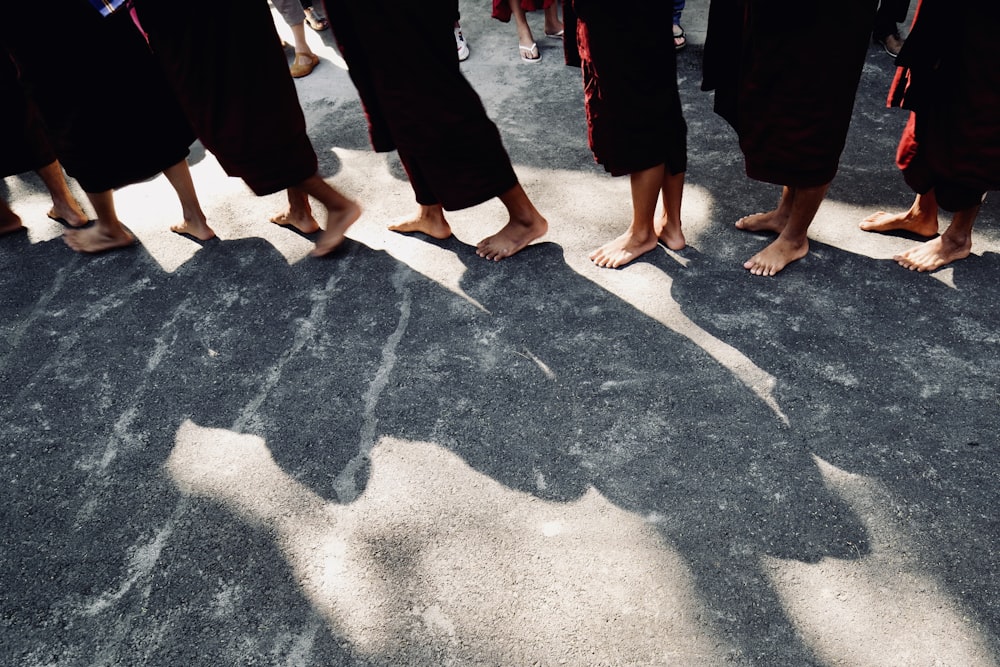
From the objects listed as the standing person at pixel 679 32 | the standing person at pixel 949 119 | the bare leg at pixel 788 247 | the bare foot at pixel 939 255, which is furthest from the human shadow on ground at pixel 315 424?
the standing person at pixel 679 32

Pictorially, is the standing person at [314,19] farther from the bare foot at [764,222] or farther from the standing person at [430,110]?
the bare foot at [764,222]

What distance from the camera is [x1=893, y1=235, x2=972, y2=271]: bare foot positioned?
2.19 m

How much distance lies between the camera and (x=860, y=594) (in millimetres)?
1461

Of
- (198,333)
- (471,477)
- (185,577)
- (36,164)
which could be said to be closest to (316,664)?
(185,577)

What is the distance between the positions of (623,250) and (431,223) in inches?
28.1

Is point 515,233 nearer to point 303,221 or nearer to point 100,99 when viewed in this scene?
point 303,221

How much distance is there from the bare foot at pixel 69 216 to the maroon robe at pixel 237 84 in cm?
100

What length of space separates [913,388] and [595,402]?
0.82 m

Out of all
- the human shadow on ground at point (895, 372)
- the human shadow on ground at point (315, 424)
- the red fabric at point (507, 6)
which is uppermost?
the red fabric at point (507, 6)

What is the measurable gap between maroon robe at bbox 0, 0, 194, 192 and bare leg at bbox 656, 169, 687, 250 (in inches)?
69.6

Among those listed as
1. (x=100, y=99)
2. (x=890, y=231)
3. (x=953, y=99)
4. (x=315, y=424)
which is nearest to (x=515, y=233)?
(x=315, y=424)

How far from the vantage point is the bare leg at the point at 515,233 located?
97.7 inches

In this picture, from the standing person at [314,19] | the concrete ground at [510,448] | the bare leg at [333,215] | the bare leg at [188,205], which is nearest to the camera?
the concrete ground at [510,448]

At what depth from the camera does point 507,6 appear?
3.81 meters
